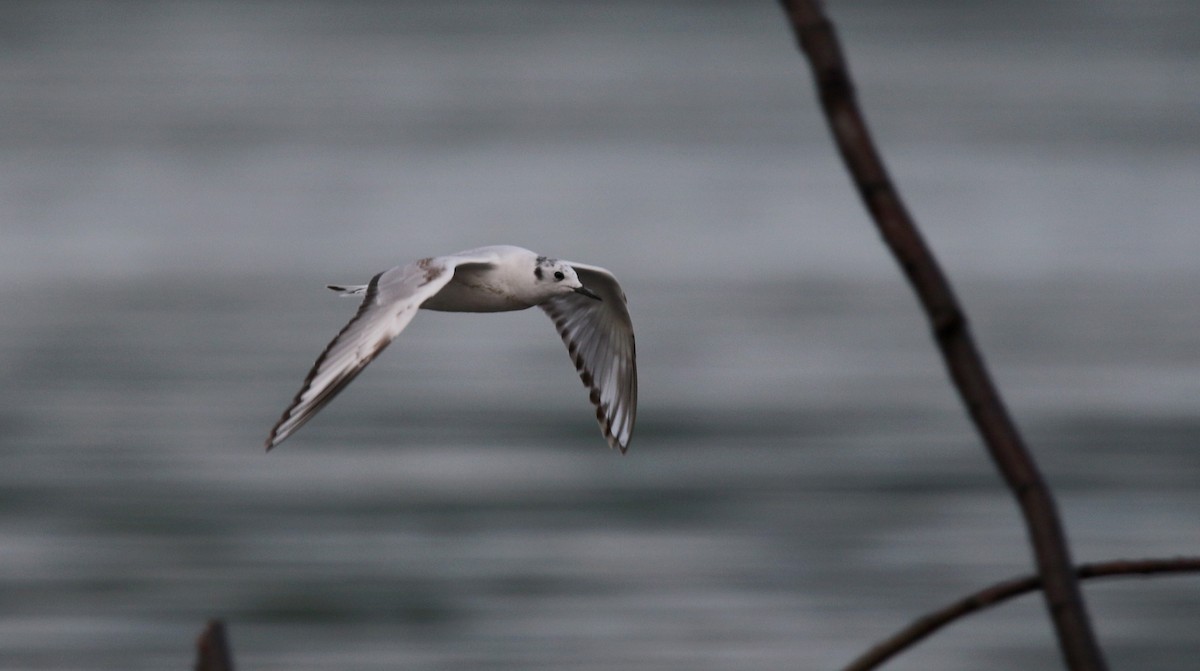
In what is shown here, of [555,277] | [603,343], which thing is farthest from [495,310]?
[603,343]

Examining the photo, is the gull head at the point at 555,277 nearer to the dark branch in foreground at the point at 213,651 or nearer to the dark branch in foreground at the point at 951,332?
the dark branch in foreground at the point at 213,651

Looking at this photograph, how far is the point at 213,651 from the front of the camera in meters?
0.93

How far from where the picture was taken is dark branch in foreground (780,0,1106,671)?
2.46 feet

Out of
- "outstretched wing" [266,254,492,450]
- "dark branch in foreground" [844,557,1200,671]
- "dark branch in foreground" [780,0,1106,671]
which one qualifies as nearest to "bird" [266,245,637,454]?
"outstretched wing" [266,254,492,450]

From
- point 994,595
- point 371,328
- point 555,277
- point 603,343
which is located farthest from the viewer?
point 603,343

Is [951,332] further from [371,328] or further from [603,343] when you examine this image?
[603,343]

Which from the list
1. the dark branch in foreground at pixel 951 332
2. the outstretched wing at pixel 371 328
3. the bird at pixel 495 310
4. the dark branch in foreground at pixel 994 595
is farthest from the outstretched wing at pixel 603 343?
the dark branch in foreground at pixel 951 332

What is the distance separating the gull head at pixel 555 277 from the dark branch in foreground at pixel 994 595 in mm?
1191

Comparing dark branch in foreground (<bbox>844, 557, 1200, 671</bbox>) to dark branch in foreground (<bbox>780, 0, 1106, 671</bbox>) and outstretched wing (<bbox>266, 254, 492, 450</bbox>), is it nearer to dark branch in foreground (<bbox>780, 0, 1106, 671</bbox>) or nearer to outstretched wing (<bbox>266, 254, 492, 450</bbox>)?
dark branch in foreground (<bbox>780, 0, 1106, 671</bbox>)

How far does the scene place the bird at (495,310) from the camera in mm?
1631

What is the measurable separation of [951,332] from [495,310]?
3.95 feet

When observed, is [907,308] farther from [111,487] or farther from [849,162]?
[849,162]

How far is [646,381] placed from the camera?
8867 mm

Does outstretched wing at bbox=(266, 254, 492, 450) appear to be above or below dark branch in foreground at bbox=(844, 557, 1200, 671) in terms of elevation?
above
